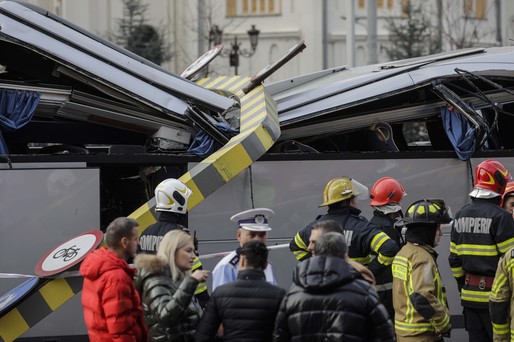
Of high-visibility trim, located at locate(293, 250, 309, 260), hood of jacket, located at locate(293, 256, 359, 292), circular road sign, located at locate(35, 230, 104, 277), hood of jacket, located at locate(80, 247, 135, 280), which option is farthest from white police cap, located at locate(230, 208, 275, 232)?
hood of jacket, located at locate(293, 256, 359, 292)

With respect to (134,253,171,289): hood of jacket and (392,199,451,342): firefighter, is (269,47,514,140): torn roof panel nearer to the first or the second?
(392,199,451,342): firefighter

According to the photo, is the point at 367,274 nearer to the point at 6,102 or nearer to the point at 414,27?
the point at 6,102

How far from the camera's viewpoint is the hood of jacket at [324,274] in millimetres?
6508

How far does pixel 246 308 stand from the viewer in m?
6.79

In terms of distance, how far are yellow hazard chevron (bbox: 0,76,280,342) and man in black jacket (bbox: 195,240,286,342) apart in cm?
257

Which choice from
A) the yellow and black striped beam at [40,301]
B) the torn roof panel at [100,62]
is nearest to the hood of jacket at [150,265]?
the yellow and black striped beam at [40,301]

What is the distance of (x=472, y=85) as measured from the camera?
10.7 meters

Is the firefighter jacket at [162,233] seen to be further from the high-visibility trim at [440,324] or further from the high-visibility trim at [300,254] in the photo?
the high-visibility trim at [440,324]

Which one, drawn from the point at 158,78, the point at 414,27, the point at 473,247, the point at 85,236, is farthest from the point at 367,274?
the point at 414,27

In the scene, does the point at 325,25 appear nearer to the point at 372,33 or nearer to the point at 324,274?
the point at 372,33

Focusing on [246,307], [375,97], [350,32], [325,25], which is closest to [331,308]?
[246,307]

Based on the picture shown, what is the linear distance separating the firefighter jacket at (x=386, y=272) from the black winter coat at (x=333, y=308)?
8.43 ft

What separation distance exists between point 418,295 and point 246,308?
1.66m

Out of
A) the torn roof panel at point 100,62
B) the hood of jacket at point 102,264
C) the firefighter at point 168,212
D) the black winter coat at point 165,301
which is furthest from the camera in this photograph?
the torn roof panel at point 100,62
